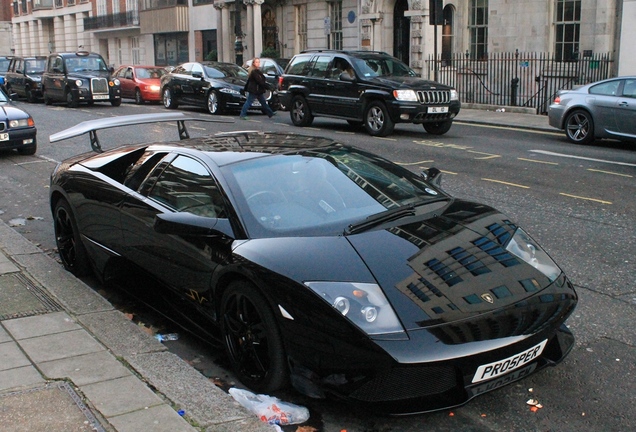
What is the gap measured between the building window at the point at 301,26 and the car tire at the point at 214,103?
13.4 metres

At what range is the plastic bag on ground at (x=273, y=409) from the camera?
13.1ft

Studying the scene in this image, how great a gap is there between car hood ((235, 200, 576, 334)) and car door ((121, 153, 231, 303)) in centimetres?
43

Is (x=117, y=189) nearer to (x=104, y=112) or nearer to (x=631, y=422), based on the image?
(x=631, y=422)

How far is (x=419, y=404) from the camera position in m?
3.76

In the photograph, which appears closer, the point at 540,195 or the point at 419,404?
the point at 419,404

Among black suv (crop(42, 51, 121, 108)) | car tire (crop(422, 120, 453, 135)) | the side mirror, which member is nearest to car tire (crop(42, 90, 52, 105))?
black suv (crop(42, 51, 121, 108))

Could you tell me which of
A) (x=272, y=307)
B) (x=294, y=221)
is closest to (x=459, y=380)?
(x=272, y=307)

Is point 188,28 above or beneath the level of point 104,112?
above

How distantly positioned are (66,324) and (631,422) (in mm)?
3529

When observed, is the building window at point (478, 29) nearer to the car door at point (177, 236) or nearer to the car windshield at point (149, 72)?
the car windshield at point (149, 72)

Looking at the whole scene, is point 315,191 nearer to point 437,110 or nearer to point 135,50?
point 437,110

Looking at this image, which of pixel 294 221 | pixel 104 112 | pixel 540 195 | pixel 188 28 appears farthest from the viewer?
pixel 188 28

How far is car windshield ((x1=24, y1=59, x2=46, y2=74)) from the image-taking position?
31.0 metres

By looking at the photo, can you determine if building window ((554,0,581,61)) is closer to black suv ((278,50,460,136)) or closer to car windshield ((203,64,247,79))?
black suv ((278,50,460,136))
